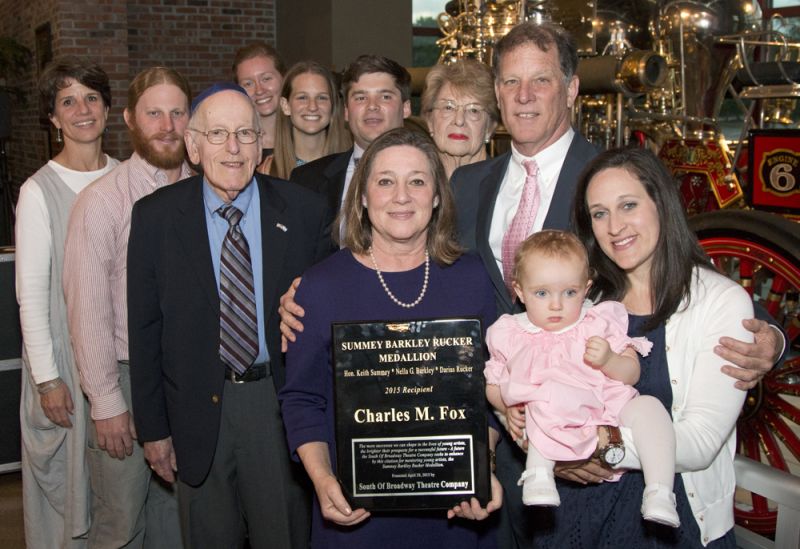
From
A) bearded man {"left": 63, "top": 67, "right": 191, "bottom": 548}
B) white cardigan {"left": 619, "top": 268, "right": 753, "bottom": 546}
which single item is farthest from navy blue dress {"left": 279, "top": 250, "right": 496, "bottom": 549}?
bearded man {"left": 63, "top": 67, "right": 191, "bottom": 548}

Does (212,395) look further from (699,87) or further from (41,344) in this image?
(699,87)

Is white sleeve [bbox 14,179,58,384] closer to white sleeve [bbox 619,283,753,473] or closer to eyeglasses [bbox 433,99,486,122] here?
eyeglasses [bbox 433,99,486,122]

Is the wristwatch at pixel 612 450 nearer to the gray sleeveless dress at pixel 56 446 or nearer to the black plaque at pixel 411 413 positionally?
the black plaque at pixel 411 413

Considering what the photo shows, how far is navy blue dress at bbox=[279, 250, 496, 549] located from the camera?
2.04 metres

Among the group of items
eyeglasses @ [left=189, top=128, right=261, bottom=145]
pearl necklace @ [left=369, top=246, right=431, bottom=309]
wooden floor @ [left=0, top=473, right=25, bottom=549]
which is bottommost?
wooden floor @ [left=0, top=473, right=25, bottom=549]

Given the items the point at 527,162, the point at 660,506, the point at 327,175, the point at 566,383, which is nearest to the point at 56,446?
the point at 327,175

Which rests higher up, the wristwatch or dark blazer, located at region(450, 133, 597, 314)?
dark blazer, located at region(450, 133, 597, 314)

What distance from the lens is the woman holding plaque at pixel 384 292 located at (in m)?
2.04

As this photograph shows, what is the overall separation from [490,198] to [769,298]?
1.30 m

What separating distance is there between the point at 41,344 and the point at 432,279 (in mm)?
1564

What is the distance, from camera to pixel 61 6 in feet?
27.8

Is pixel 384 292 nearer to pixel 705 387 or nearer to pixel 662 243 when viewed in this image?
pixel 662 243

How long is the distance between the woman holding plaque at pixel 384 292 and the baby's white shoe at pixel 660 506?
0.47 metres

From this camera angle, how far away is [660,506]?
1.68m
